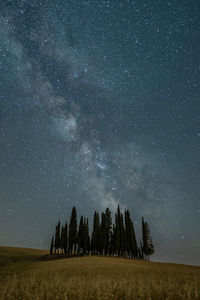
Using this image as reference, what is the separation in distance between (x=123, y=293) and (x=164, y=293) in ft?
3.86

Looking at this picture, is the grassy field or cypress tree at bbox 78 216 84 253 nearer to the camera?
the grassy field

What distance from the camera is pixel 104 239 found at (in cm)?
5294

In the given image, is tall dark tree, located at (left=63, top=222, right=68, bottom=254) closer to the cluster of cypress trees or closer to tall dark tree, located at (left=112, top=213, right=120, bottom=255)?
the cluster of cypress trees

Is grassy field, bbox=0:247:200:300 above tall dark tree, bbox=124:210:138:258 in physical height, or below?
below

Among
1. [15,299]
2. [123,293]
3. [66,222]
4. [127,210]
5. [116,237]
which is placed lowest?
[15,299]

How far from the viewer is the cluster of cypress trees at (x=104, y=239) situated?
2096 inches

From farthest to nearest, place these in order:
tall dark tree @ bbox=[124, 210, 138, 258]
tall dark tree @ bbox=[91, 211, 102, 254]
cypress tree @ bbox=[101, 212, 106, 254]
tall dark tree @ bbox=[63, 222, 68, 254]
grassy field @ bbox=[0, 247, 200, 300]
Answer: tall dark tree @ bbox=[63, 222, 68, 254]
tall dark tree @ bbox=[124, 210, 138, 258]
tall dark tree @ bbox=[91, 211, 102, 254]
cypress tree @ bbox=[101, 212, 106, 254]
grassy field @ bbox=[0, 247, 200, 300]

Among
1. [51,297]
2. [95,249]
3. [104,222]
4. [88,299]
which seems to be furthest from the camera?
[104,222]

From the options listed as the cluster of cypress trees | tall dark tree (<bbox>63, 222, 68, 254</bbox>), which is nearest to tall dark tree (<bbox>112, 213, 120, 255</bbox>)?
the cluster of cypress trees

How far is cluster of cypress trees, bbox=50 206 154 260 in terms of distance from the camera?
53.2m

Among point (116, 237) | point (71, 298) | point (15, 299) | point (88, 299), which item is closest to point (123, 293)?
point (88, 299)

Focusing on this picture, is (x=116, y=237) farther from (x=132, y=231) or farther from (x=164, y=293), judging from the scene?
(x=164, y=293)

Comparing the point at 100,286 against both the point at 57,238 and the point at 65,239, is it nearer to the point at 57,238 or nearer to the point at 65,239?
the point at 65,239

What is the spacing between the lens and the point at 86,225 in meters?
57.5
